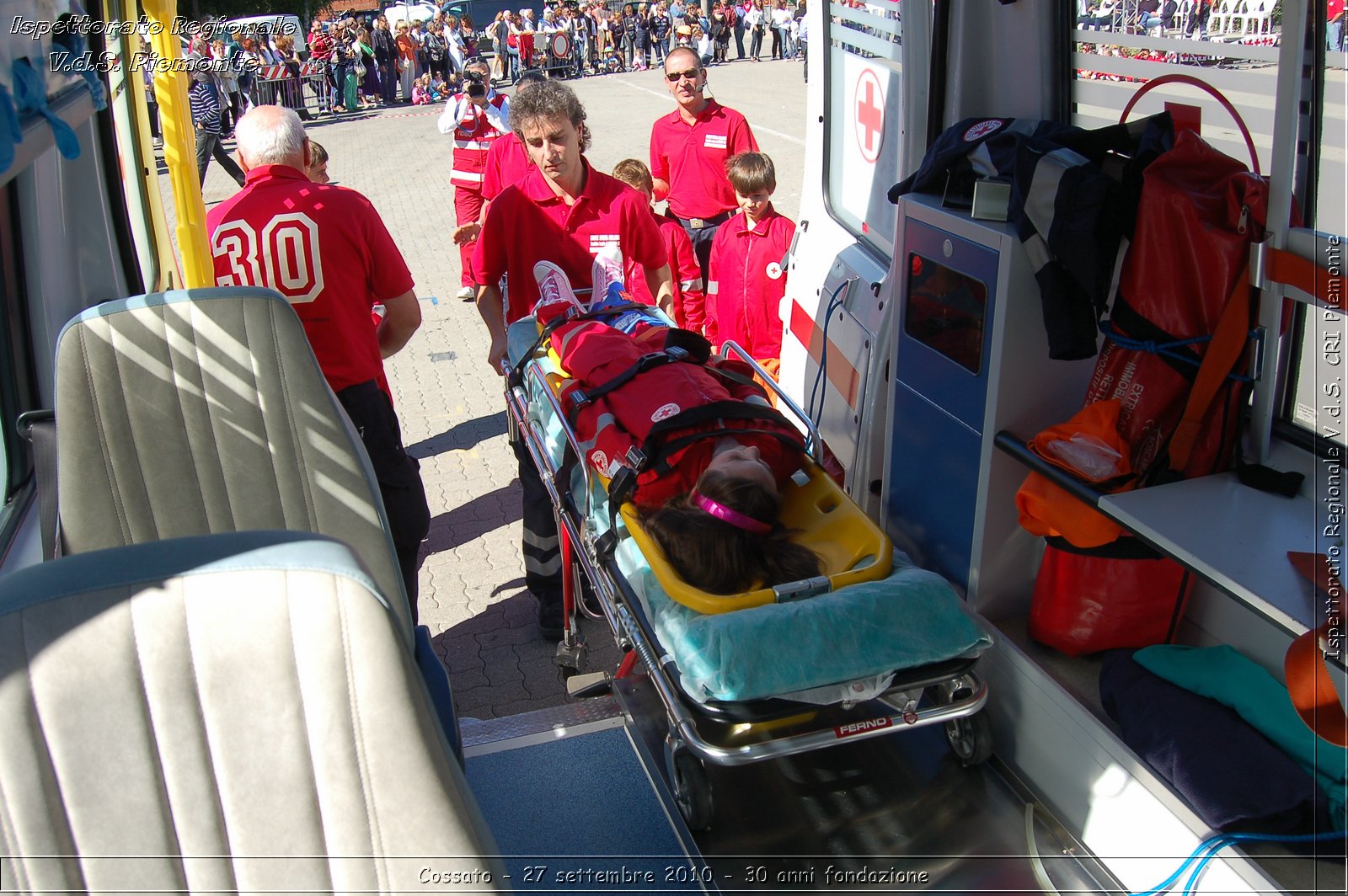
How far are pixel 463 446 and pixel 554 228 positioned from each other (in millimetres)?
2291

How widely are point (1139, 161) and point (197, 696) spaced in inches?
94.1

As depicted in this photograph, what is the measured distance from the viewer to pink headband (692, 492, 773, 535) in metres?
2.72

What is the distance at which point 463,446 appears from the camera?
6062 millimetres

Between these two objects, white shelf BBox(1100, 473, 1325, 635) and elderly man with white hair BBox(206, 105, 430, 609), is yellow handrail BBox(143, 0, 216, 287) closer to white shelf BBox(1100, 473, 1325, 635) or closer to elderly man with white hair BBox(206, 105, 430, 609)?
elderly man with white hair BBox(206, 105, 430, 609)

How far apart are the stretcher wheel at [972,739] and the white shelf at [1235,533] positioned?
79 cm

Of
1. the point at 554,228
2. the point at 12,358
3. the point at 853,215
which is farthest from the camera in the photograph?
the point at 853,215

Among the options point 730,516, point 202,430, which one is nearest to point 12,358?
point 202,430

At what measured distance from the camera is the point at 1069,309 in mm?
2568

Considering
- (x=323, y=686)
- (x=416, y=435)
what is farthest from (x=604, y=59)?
(x=323, y=686)

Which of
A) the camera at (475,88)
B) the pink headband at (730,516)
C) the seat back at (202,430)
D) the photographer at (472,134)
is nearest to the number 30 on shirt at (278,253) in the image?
the seat back at (202,430)

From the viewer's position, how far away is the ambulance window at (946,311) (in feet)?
9.47

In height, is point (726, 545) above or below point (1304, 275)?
below

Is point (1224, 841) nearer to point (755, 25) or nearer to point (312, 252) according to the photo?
point (312, 252)

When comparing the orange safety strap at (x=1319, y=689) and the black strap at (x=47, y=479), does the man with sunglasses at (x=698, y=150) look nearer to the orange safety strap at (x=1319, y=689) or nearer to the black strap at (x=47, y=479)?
the black strap at (x=47, y=479)
